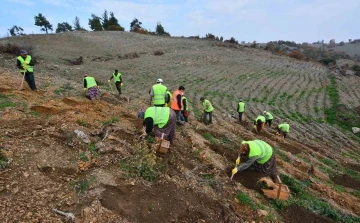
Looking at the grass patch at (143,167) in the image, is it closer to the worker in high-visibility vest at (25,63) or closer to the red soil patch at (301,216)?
the red soil patch at (301,216)

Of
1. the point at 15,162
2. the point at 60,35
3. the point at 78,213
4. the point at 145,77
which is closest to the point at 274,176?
the point at 78,213

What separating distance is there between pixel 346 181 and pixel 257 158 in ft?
16.6

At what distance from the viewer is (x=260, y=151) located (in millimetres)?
7020

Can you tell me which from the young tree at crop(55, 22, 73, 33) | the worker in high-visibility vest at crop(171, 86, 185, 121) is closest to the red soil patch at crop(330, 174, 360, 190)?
the worker in high-visibility vest at crop(171, 86, 185, 121)

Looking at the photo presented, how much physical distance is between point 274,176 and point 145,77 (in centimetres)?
1804

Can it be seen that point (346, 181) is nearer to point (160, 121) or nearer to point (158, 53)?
point (160, 121)

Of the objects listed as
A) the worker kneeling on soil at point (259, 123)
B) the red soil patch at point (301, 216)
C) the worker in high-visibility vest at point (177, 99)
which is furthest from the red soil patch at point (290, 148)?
the red soil patch at point (301, 216)

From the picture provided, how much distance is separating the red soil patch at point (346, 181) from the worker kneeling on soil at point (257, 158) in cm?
394

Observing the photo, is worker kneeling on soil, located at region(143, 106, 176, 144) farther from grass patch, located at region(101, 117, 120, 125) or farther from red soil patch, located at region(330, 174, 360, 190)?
red soil patch, located at region(330, 174, 360, 190)

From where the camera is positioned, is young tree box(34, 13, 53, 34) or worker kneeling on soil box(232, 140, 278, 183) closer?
worker kneeling on soil box(232, 140, 278, 183)

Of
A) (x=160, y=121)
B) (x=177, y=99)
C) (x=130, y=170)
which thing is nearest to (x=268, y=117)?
(x=177, y=99)

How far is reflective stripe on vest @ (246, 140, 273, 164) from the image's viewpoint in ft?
22.9

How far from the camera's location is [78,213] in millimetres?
4527

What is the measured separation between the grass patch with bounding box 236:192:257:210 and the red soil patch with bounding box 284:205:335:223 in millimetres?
726
